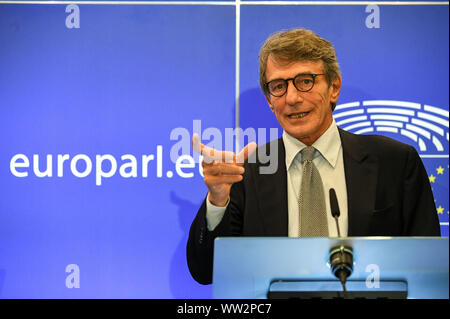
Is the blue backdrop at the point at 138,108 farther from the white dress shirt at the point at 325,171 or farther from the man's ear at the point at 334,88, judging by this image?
the white dress shirt at the point at 325,171

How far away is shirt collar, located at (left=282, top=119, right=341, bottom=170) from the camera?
2623mm

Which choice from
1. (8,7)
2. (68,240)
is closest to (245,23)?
(8,7)

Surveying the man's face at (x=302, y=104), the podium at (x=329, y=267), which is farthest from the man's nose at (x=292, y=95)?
the podium at (x=329, y=267)

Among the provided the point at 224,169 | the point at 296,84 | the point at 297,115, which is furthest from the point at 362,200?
the point at 224,169

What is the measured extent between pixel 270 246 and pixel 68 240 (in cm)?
218

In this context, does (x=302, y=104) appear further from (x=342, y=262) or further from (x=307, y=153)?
(x=342, y=262)

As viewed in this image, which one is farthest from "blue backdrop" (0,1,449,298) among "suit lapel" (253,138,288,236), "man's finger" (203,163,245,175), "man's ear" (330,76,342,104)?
"man's finger" (203,163,245,175)

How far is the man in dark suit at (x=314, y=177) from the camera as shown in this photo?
2.49 metres

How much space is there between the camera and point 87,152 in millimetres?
3291

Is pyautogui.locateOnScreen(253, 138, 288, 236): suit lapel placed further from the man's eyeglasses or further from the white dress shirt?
the man's eyeglasses

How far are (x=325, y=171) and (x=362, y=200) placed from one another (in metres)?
0.22

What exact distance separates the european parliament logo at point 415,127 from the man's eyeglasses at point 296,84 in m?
0.61

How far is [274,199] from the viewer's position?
8.40 ft

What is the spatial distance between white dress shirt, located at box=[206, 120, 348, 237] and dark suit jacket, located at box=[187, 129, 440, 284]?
3cm
